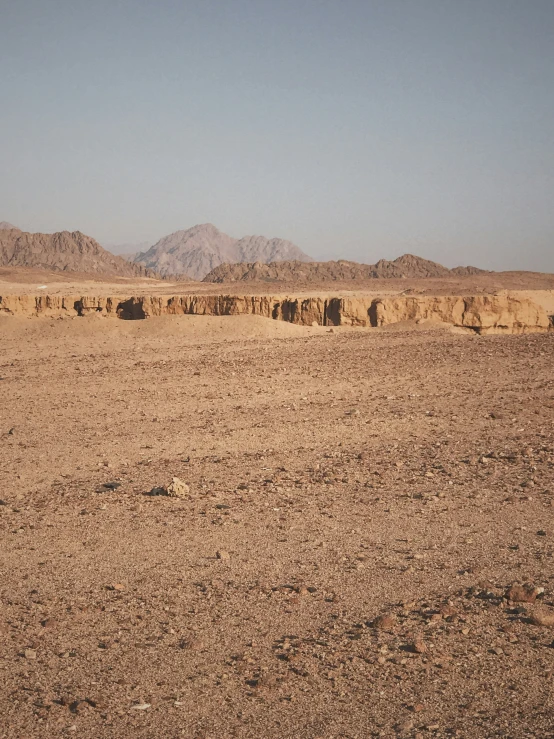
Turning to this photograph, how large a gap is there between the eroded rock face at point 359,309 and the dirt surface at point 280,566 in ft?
37.4

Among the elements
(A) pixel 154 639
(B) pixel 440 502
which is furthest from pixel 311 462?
(A) pixel 154 639

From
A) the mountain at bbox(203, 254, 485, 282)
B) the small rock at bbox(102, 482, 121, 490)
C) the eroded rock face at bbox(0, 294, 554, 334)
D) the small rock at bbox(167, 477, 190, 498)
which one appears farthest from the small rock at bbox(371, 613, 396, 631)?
the mountain at bbox(203, 254, 485, 282)

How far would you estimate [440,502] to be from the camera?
693 centimetres

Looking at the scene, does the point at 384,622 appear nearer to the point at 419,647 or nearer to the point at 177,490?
the point at 419,647

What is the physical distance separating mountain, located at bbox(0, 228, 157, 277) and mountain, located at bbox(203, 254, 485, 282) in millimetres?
35820

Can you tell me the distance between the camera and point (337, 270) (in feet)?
301

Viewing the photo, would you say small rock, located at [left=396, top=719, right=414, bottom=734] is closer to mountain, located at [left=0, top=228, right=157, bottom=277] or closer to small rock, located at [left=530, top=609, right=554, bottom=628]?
small rock, located at [left=530, top=609, right=554, bottom=628]

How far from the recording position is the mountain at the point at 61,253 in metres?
128

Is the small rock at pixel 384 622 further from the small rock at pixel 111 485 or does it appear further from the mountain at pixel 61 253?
the mountain at pixel 61 253

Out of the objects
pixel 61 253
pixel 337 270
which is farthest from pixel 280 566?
pixel 61 253

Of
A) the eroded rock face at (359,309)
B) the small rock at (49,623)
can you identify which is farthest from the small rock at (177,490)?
the eroded rock face at (359,309)

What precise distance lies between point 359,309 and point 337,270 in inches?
2684

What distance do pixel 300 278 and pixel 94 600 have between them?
271 feet

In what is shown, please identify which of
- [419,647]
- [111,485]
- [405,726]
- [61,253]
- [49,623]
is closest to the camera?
[405,726]
